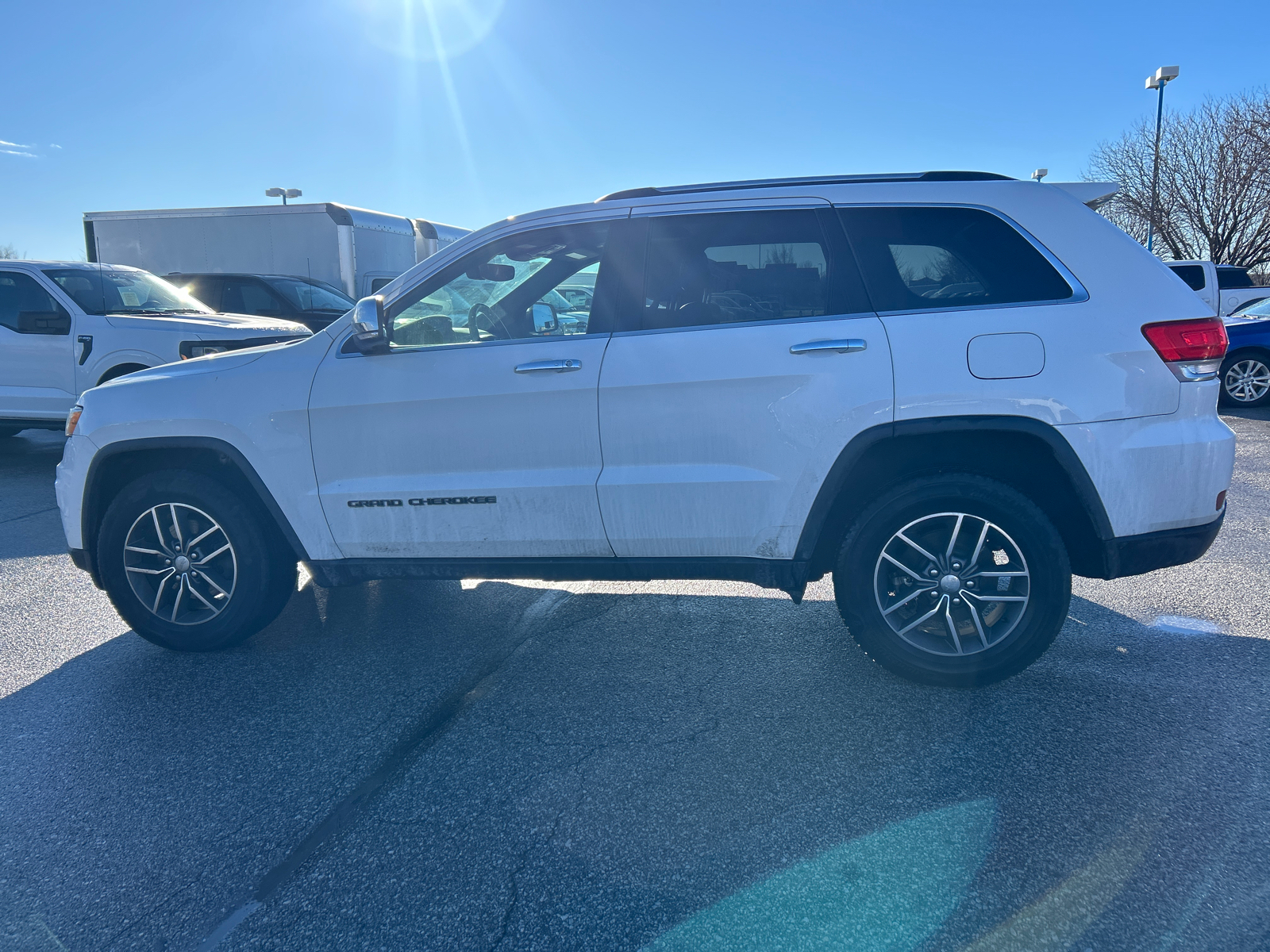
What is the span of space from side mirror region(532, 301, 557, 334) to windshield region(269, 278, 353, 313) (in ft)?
32.6

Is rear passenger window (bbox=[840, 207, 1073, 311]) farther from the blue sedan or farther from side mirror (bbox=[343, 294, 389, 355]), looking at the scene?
the blue sedan

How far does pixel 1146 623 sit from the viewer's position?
4277mm

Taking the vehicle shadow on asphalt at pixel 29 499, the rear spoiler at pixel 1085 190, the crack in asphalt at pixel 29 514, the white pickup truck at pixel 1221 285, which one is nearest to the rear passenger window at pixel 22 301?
the vehicle shadow on asphalt at pixel 29 499

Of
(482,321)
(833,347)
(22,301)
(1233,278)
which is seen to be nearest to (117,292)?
(22,301)

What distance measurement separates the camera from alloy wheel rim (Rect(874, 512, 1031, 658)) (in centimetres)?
342

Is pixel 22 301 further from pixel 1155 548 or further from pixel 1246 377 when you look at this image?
pixel 1246 377

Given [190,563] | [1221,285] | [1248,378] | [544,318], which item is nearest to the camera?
[544,318]

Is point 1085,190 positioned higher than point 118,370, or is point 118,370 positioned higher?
point 1085,190

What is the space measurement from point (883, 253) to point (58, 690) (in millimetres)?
3877

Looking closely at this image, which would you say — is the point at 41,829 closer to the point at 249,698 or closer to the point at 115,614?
the point at 249,698

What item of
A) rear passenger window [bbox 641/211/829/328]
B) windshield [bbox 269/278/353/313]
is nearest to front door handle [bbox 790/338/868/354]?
rear passenger window [bbox 641/211/829/328]

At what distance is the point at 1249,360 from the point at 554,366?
38.3 feet

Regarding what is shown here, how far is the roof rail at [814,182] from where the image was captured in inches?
139

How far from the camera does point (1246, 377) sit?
11789 mm
